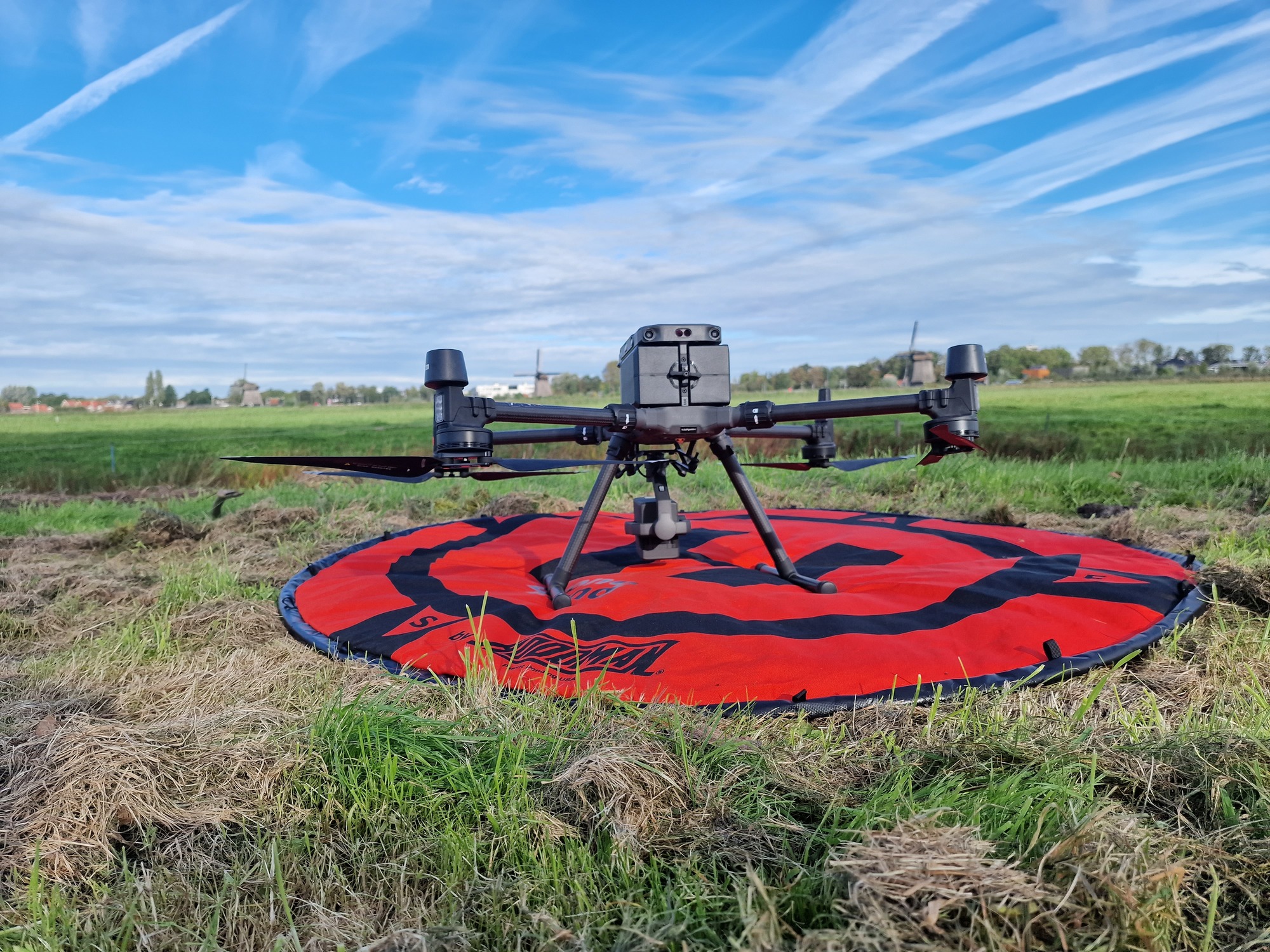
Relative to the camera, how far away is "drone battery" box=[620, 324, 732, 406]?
317cm

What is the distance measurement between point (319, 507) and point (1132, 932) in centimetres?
642

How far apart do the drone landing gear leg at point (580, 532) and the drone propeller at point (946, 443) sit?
1.33 metres

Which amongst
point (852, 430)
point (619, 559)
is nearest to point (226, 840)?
point (619, 559)

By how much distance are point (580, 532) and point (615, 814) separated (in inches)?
74.0

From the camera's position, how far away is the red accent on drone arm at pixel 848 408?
318 cm

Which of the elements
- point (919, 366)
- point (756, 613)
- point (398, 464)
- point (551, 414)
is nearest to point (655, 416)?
point (551, 414)

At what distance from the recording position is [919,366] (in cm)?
4088

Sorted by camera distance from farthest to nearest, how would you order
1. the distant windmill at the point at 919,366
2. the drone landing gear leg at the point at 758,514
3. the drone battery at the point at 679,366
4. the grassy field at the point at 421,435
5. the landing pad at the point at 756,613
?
the distant windmill at the point at 919,366 → the grassy field at the point at 421,435 → the drone landing gear leg at the point at 758,514 → the drone battery at the point at 679,366 → the landing pad at the point at 756,613

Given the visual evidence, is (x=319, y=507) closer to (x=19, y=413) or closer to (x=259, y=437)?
(x=259, y=437)

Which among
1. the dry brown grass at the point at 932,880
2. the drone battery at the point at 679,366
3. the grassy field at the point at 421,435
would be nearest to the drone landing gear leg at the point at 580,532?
the drone battery at the point at 679,366

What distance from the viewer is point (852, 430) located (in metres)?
16.6

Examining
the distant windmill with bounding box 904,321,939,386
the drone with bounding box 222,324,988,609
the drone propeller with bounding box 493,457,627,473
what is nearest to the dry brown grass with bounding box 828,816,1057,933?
the drone with bounding box 222,324,988,609

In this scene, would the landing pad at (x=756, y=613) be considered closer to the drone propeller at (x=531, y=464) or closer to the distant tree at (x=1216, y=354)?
the drone propeller at (x=531, y=464)

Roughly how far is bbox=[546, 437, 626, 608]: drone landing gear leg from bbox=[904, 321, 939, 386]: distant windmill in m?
33.6
